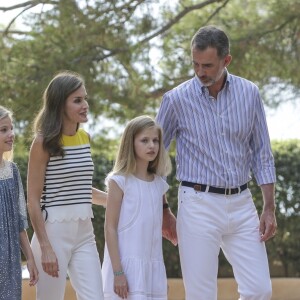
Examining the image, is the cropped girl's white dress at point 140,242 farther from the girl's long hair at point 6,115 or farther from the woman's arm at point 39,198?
the girl's long hair at point 6,115

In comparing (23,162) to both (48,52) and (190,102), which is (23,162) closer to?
(48,52)

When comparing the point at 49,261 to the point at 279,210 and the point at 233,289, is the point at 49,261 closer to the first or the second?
the point at 233,289

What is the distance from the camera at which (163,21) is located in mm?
10969

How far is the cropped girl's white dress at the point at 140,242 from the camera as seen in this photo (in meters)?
5.50

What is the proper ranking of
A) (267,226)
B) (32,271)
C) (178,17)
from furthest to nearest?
(178,17) → (267,226) → (32,271)

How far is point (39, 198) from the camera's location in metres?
5.47

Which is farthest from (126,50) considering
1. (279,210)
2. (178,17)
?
(279,210)

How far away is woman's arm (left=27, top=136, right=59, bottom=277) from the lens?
17.6ft

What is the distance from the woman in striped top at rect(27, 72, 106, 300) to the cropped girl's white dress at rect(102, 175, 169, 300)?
0.16m

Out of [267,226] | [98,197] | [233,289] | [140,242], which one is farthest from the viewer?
[233,289]

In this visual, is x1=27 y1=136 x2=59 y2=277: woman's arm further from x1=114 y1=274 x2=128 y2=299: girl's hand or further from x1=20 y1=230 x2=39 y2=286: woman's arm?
x1=114 y1=274 x2=128 y2=299: girl's hand

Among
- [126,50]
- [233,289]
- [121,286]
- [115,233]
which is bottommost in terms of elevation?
[233,289]

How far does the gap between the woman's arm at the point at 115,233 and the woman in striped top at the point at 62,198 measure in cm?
9

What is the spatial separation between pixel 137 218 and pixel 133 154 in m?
0.37
